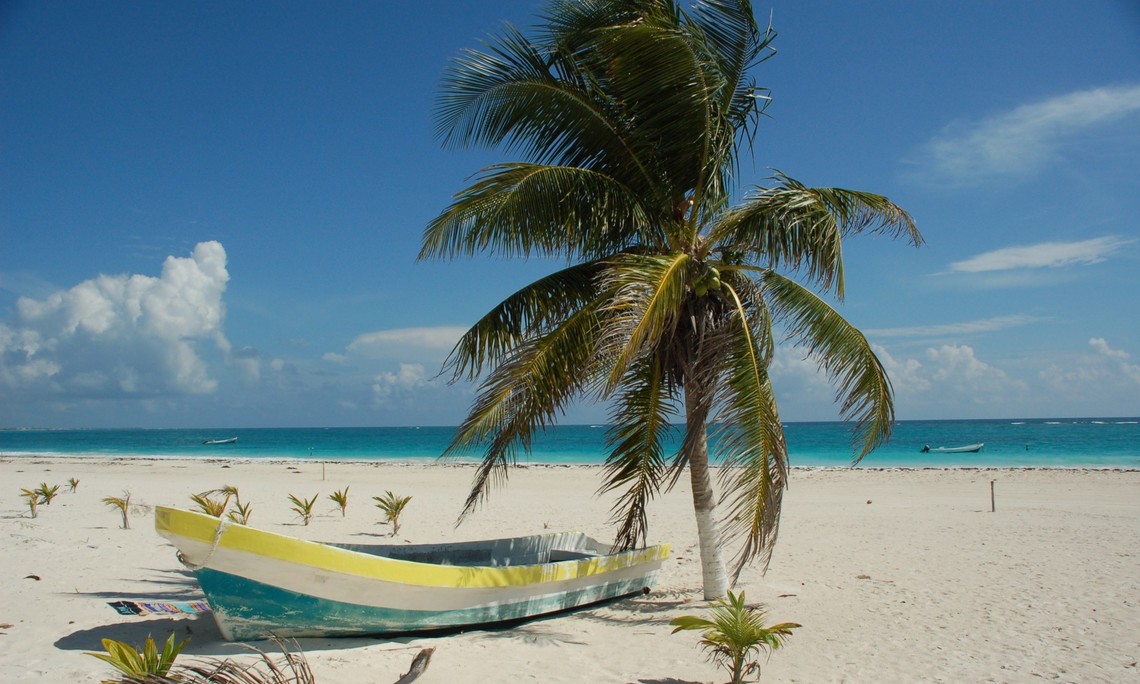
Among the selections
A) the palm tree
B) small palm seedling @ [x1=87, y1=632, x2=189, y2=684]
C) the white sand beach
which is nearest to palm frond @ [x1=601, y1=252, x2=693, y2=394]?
the palm tree

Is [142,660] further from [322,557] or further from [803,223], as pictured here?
[803,223]

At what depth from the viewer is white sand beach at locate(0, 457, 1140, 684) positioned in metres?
5.49

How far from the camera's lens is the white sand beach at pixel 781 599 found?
5.49m

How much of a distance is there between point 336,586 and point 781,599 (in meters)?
4.64

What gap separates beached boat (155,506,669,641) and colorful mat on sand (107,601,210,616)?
4.79ft

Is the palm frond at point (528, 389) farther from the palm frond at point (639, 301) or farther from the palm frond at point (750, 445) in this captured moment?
the palm frond at point (750, 445)

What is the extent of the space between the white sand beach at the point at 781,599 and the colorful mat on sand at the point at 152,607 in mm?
158

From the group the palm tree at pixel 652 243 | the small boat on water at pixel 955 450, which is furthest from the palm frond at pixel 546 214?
the small boat on water at pixel 955 450

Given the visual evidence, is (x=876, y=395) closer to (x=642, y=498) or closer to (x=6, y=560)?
(x=642, y=498)

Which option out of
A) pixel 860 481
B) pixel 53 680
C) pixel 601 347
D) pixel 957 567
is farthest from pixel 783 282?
pixel 860 481

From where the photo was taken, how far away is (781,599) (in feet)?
25.3

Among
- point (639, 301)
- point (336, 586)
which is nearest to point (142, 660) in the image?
point (336, 586)

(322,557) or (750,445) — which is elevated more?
(750,445)

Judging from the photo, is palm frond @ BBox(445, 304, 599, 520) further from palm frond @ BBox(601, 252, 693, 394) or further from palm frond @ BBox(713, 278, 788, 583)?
palm frond @ BBox(713, 278, 788, 583)
